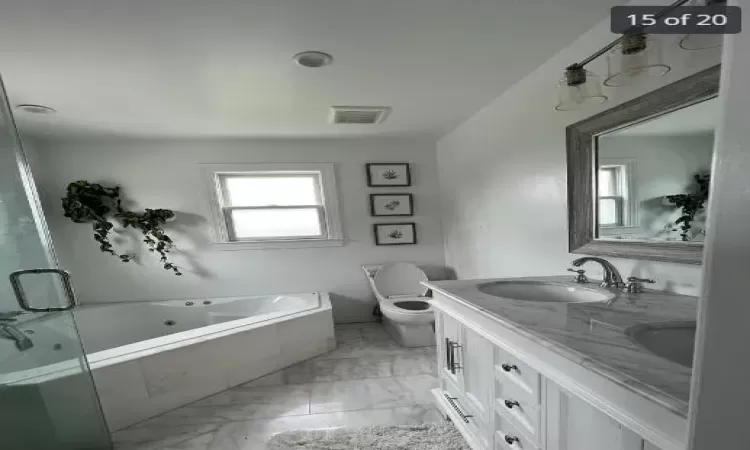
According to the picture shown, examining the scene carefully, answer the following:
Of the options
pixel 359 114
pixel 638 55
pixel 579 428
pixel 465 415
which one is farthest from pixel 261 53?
pixel 465 415

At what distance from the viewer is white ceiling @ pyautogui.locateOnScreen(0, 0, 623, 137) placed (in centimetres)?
110

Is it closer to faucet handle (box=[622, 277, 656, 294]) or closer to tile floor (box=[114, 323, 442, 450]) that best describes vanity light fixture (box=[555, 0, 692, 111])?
faucet handle (box=[622, 277, 656, 294])

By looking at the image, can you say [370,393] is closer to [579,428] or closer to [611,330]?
[579,428]

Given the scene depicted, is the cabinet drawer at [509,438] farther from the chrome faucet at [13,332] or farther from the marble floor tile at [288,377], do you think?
the chrome faucet at [13,332]

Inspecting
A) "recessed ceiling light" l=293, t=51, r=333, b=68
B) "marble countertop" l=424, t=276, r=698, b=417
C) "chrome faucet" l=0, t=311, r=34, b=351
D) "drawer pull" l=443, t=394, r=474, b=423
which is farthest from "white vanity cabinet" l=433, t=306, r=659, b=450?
"chrome faucet" l=0, t=311, r=34, b=351

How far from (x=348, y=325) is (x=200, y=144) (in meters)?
2.40

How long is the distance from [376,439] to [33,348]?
5.76 ft

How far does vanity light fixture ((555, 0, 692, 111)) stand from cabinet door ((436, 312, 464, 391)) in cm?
109

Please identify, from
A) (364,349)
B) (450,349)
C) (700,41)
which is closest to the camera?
(700,41)

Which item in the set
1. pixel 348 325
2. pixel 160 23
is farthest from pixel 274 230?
pixel 160 23

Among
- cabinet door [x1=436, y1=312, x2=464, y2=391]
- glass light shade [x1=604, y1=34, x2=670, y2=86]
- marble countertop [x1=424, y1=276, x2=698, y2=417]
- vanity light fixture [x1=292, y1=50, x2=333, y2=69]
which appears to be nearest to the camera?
marble countertop [x1=424, y1=276, x2=698, y2=417]

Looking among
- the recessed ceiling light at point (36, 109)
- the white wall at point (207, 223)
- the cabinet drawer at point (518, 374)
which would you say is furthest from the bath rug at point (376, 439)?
the recessed ceiling light at point (36, 109)

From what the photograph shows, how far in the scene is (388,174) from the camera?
2998mm

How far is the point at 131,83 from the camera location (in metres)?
1.56
